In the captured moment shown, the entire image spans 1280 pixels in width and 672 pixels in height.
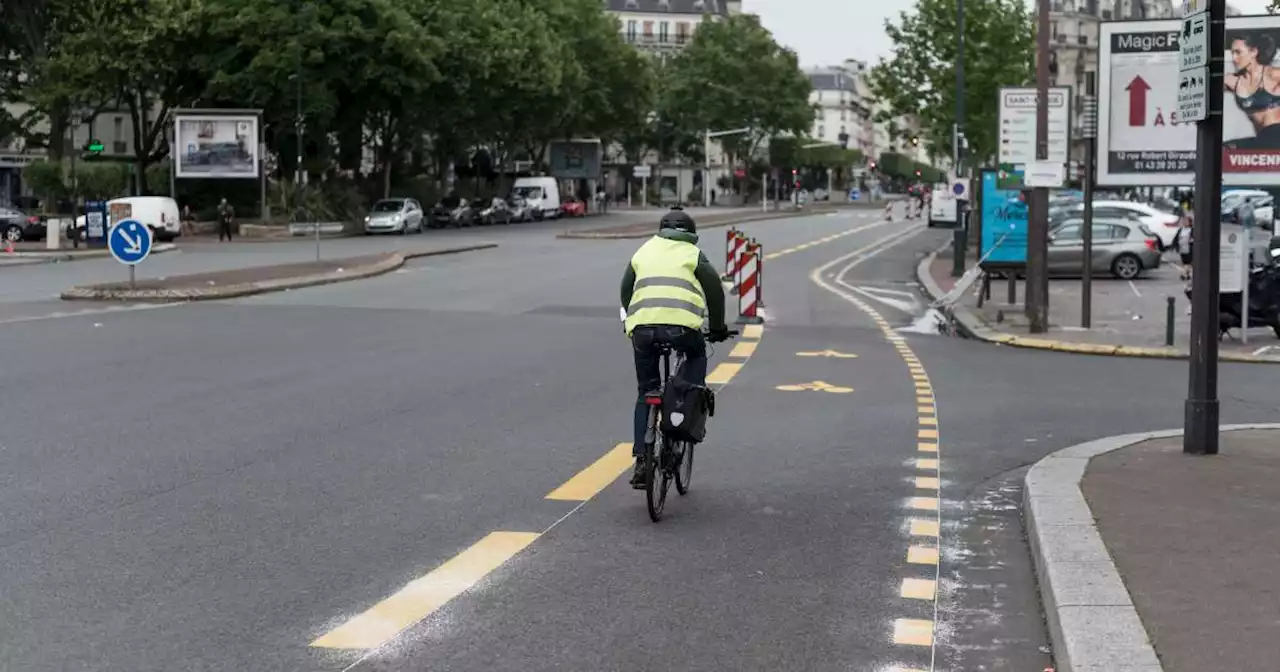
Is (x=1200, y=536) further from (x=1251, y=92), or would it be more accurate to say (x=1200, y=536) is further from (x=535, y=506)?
(x=1251, y=92)

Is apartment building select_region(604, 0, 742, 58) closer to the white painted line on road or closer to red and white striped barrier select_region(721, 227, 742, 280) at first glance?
red and white striped barrier select_region(721, 227, 742, 280)

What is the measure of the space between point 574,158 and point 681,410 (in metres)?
83.6

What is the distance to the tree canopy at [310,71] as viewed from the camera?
5812 centimetres

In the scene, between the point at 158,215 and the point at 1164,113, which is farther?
the point at 158,215

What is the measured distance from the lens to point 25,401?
12.7 meters

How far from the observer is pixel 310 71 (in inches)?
2308

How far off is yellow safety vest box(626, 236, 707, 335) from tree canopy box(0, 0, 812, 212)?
165 ft

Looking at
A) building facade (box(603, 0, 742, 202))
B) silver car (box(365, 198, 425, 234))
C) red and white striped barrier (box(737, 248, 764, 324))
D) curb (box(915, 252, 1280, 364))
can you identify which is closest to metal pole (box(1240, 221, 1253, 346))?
curb (box(915, 252, 1280, 364))

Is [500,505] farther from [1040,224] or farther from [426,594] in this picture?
[1040,224]

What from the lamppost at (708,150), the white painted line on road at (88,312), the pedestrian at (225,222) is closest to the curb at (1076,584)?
the white painted line on road at (88,312)

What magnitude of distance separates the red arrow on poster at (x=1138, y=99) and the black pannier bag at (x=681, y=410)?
1606 cm

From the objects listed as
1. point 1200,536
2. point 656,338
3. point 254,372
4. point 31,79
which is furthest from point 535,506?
point 31,79

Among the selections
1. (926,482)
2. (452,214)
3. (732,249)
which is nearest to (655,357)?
(926,482)

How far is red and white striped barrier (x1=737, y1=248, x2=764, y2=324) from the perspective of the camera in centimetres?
2316
